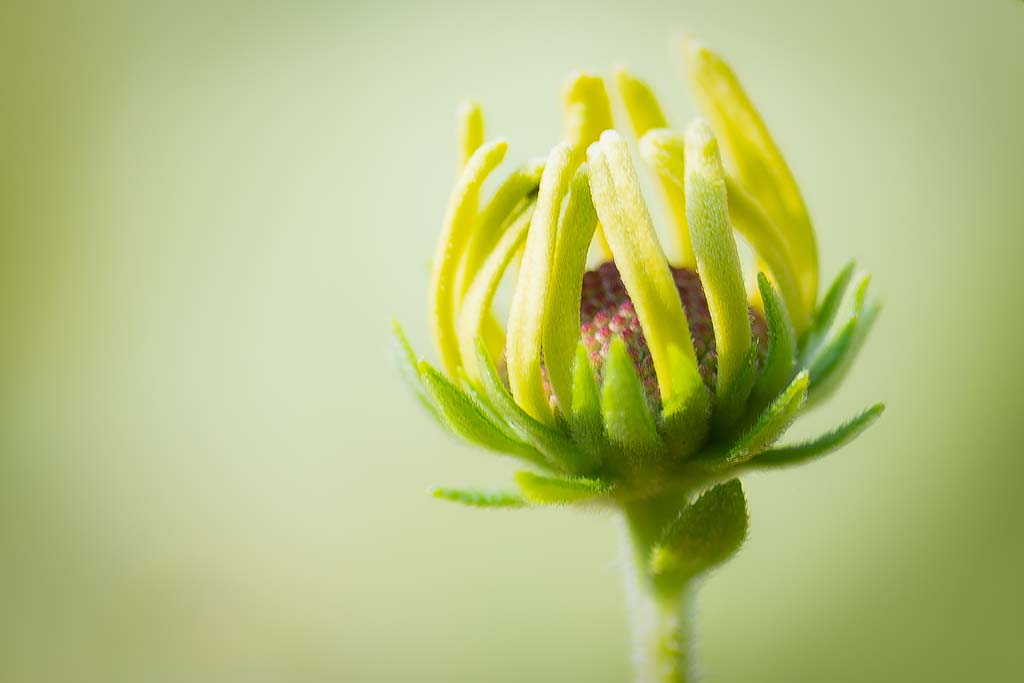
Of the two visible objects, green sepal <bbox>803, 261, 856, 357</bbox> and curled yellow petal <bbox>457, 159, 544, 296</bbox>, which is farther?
green sepal <bbox>803, 261, 856, 357</bbox>

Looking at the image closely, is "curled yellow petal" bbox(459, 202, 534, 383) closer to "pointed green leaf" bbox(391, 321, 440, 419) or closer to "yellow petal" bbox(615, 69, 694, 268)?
"pointed green leaf" bbox(391, 321, 440, 419)

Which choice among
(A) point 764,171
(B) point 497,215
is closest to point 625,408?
(B) point 497,215

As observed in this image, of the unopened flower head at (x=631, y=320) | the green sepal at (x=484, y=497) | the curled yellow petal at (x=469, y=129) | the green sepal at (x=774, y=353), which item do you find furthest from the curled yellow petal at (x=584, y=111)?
the green sepal at (x=484, y=497)

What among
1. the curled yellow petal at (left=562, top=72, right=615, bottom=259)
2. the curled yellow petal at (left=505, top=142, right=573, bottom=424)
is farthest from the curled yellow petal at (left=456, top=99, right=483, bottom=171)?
the curled yellow petal at (left=505, top=142, right=573, bottom=424)

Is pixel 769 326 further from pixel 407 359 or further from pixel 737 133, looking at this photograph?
pixel 407 359

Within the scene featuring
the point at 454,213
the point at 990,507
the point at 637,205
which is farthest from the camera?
the point at 990,507

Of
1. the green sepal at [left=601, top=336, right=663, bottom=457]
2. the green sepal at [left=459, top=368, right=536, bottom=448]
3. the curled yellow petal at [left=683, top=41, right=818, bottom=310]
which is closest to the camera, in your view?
the green sepal at [left=601, top=336, right=663, bottom=457]

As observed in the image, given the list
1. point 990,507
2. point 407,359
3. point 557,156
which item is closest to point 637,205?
point 557,156
